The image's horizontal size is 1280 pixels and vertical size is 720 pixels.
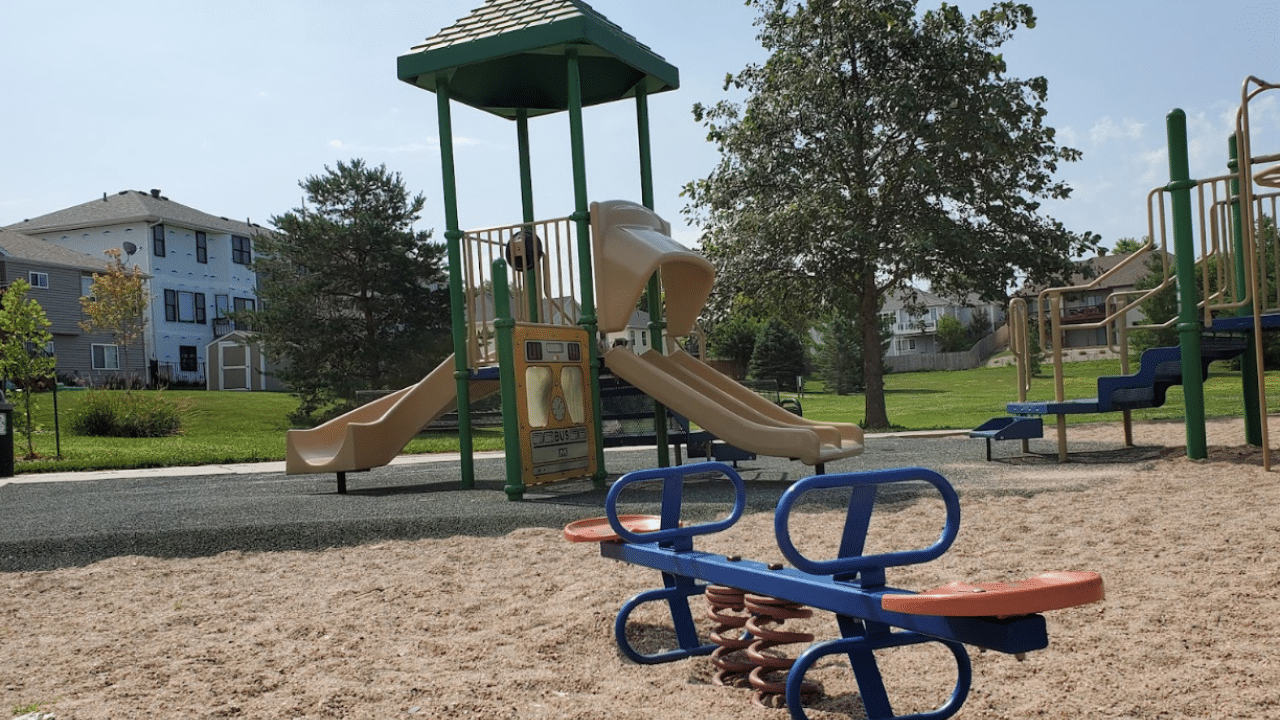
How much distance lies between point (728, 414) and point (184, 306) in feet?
153

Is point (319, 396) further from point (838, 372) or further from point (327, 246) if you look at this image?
point (838, 372)

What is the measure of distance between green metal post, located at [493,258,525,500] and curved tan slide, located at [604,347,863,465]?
1.21 metres

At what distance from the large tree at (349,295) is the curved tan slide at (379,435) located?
1713 cm

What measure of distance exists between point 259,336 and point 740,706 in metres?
27.6

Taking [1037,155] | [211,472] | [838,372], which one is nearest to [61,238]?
[838,372]

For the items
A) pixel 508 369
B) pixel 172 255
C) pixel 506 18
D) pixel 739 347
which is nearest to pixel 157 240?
pixel 172 255

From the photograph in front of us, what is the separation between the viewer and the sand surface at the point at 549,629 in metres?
3.32

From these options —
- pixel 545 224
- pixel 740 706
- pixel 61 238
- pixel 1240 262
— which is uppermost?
pixel 61 238

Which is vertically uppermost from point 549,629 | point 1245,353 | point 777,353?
point 777,353

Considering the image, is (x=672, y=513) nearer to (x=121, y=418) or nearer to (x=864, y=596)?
(x=864, y=596)

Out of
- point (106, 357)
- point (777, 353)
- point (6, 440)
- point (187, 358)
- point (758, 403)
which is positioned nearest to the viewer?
point (758, 403)

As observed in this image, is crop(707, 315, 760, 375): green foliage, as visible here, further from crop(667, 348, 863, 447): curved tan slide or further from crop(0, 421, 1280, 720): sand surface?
crop(0, 421, 1280, 720): sand surface

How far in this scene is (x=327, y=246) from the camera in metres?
28.4

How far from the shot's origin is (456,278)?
1076 cm
